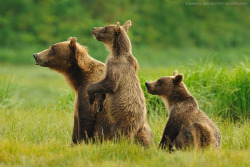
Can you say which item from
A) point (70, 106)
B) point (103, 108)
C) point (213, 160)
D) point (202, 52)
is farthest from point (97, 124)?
point (202, 52)

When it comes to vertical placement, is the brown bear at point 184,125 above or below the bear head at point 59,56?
below

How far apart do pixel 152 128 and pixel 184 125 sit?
4.67 ft

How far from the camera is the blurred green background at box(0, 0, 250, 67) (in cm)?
2223

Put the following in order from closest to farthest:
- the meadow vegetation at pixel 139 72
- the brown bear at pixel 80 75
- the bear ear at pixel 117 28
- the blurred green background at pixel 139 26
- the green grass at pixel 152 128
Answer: the green grass at pixel 152 128, the meadow vegetation at pixel 139 72, the bear ear at pixel 117 28, the brown bear at pixel 80 75, the blurred green background at pixel 139 26

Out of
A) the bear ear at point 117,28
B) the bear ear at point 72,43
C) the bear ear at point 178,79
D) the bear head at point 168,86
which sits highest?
the bear ear at point 117,28

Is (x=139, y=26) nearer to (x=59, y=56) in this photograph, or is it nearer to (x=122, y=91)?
(x=59, y=56)

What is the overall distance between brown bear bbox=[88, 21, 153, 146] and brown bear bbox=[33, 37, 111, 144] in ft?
0.74

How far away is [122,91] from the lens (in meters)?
4.86

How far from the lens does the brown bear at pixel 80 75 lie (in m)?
5.12

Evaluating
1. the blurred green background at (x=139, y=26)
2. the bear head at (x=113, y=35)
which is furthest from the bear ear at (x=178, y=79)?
the blurred green background at (x=139, y=26)

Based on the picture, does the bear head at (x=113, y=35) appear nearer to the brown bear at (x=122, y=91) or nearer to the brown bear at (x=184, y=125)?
the brown bear at (x=122, y=91)

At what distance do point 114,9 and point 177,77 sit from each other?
20220mm

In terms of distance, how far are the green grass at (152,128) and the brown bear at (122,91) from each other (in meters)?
0.31

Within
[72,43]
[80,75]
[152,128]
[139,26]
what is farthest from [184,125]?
[139,26]
